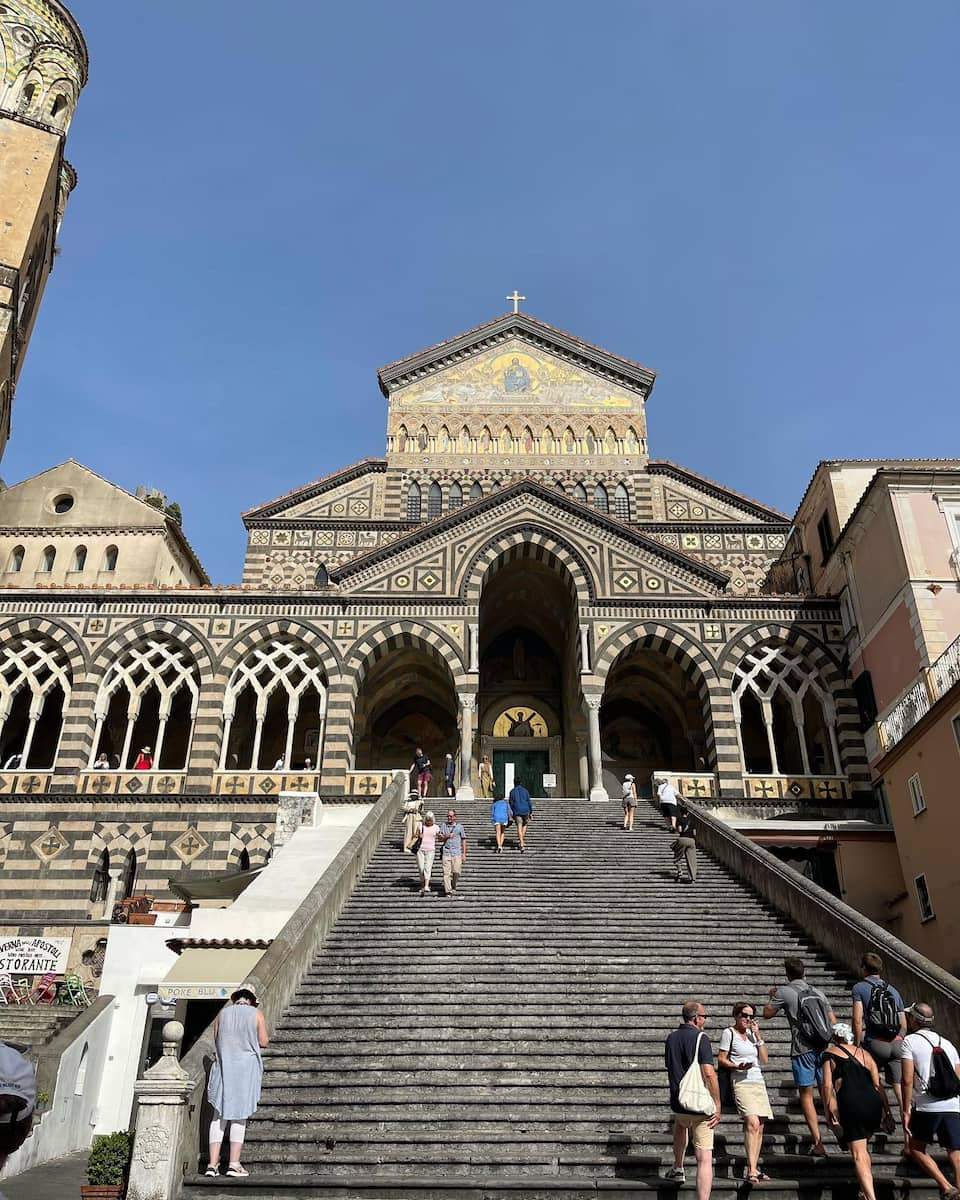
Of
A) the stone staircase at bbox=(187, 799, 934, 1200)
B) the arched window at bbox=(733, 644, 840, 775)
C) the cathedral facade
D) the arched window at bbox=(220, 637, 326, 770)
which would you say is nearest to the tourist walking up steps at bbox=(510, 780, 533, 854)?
the stone staircase at bbox=(187, 799, 934, 1200)

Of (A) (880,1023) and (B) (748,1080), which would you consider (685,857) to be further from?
(B) (748,1080)

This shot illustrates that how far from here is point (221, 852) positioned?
2438cm

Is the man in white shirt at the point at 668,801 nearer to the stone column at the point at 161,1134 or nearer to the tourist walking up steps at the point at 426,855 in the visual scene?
the tourist walking up steps at the point at 426,855

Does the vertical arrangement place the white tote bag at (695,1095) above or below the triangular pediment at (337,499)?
below

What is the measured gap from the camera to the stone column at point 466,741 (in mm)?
25750

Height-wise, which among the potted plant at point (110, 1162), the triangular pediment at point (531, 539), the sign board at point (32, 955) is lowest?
the potted plant at point (110, 1162)

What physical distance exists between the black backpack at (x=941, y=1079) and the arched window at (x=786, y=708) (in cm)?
1811

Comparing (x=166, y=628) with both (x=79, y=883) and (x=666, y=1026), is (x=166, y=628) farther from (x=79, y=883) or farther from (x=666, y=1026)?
(x=666, y=1026)

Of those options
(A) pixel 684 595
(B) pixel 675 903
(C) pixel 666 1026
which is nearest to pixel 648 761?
(A) pixel 684 595

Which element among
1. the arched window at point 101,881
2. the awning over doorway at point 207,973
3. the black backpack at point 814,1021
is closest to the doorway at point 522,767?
the arched window at point 101,881

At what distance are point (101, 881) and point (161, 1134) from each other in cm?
1736

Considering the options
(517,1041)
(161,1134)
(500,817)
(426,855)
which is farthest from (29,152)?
(161,1134)

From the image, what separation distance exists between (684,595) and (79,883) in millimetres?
18158

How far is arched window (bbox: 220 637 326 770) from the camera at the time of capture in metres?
26.5
